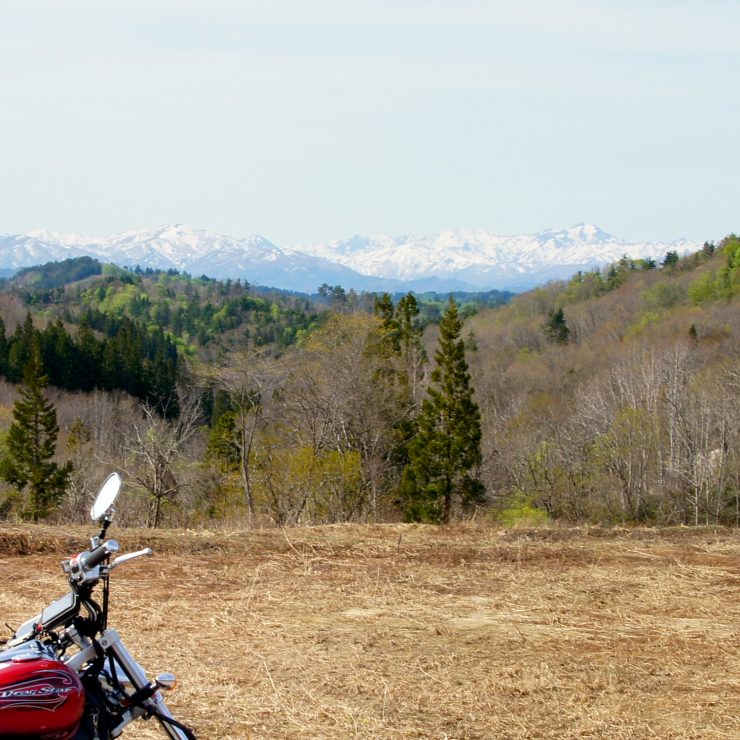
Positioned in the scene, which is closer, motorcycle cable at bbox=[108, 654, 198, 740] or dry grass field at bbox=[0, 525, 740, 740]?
motorcycle cable at bbox=[108, 654, 198, 740]

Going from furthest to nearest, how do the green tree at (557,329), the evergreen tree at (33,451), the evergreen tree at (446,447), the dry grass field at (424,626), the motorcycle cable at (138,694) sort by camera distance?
the green tree at (557,329), the evergreen tree at (33,451), the evergreen tree at (446,447), the dry grass field at (424,626), the motorcycle cable at (138,694)

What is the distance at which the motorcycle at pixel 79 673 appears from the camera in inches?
127

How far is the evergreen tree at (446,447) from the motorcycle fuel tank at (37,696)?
107 ft

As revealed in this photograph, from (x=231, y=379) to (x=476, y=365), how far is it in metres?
46.7

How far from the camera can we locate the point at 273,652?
22.5 feet

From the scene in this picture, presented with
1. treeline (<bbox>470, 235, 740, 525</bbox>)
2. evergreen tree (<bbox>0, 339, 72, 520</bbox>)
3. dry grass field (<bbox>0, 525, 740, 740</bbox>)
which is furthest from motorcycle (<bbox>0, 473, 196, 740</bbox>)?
evergreen tree (<bbox>0, 339, 72, 520</bbox>)

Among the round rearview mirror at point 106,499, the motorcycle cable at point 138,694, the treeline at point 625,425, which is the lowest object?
the treeline at point 625,425

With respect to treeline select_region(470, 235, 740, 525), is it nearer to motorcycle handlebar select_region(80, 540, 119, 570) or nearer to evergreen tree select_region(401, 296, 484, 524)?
evergreen tree select_region(401, 296, 484, 524)

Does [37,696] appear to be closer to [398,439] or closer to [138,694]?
[138,694]

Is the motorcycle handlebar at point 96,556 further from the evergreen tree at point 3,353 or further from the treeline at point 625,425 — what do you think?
the evergreen tree at point 3,353

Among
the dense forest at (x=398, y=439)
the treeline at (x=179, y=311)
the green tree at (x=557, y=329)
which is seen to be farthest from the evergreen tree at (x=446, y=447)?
the treeline at (x=179, y=311)

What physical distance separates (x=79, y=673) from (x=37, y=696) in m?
0.30

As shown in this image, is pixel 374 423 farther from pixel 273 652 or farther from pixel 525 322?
pixel 525 322

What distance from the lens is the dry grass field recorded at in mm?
5895
